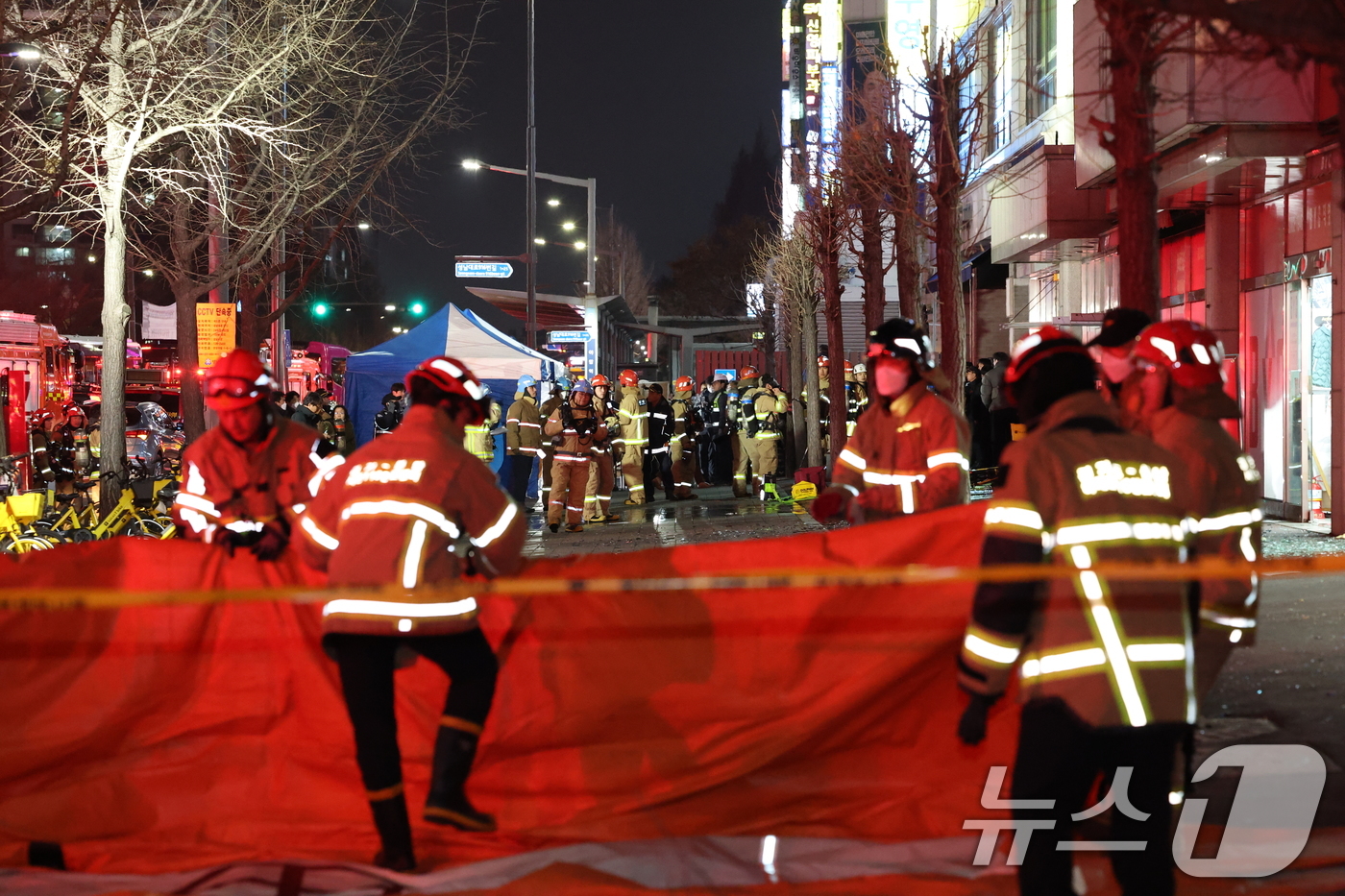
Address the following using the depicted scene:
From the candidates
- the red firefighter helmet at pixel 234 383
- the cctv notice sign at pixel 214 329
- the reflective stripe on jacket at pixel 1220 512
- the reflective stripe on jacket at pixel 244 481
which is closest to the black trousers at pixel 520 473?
the cctv notice sign at pixel 214 329

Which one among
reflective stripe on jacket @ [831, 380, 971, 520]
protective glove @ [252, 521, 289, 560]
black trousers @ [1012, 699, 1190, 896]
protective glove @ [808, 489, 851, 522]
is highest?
reflective stripe on jacket @ [831, 380, 971, 520]

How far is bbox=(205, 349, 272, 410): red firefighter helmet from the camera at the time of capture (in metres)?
6.02

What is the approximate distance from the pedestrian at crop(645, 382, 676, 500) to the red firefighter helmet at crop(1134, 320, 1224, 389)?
15605 millimetres

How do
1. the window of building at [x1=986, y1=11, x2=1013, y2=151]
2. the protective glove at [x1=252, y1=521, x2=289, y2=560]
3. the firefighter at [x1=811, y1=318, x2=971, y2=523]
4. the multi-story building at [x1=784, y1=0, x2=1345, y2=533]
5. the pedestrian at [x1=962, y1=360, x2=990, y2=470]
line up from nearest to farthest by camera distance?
the protective glove at [x1=252, y1=521, x2=289, y2=560] < the firefighter at [x1=811, y1=318, x2=971, y2=523] < the multi-story building at [x1=784, y1=0, x2=1345, y2=533] < the pedestrian at [x1=962, y1=360, x2=990, y2=470] < the window of building at [x1=986, y1=11, x2=1013, y2=151]

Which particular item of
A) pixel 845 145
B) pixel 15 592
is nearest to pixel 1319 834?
pixel 15 592

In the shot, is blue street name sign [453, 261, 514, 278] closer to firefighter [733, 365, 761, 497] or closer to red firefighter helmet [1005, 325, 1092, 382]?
firefighter [733, 365, 761, 497]

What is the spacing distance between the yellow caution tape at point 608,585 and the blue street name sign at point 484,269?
72.3 ft

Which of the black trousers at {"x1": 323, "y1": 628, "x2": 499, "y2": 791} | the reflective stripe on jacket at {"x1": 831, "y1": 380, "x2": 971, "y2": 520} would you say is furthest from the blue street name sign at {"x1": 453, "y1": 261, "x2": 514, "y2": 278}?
the black trousers at {"x1": 323, "y1": 628, "x2": 499, "y2": 791}

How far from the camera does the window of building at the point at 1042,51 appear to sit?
23.8 metres

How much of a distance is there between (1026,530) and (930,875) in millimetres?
1706

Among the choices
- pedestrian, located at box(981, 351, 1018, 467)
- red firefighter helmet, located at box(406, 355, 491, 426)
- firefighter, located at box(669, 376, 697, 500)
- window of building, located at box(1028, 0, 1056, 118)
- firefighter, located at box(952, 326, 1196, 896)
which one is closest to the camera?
firefighter, located at box(952, 326, 1196, 896)

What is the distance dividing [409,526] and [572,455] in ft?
42.1

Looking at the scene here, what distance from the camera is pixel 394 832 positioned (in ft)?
15.3

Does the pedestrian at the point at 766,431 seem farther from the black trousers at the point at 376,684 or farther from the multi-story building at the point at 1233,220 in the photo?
the black trousers at the point at 376,684
